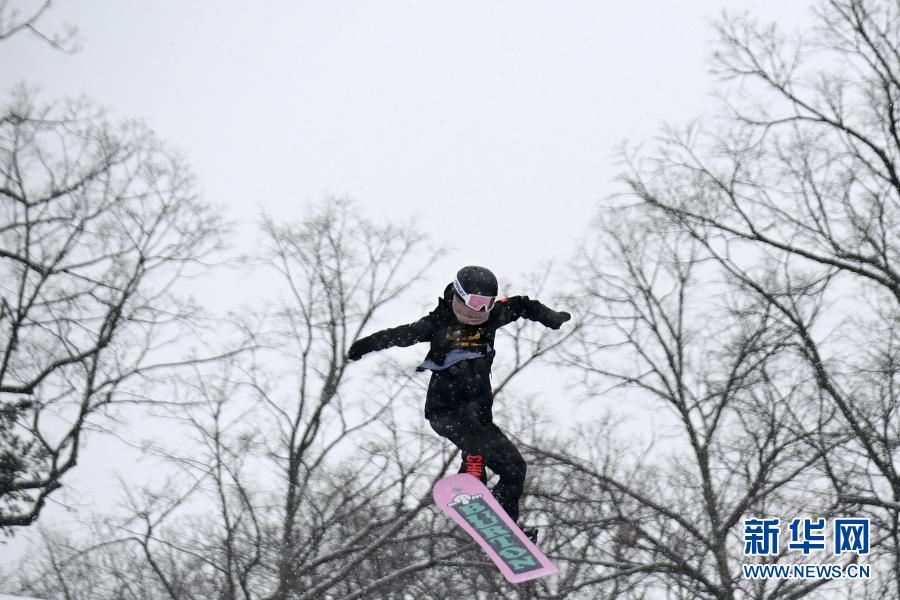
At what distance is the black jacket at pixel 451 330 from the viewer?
15.9 feet

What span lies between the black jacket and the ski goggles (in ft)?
0.76

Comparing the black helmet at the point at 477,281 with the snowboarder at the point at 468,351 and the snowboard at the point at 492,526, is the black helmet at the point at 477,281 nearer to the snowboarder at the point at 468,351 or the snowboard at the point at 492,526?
the snowboarder at the point at 468,351

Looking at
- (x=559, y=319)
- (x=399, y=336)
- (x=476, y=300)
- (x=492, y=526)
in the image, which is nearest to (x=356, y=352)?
(x=399, y=336)

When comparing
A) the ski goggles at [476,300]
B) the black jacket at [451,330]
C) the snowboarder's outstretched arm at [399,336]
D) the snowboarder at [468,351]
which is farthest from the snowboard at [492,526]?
the ski goggles at [476,300]

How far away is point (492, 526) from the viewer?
18.7ft

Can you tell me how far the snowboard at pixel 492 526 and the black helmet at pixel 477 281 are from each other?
4.66 ft

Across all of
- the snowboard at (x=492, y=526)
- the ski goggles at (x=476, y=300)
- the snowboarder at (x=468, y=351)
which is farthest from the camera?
the snowboard at (x=492, y=526)

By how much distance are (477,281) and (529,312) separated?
543 mm

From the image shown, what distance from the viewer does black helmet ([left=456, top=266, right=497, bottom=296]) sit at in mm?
4605

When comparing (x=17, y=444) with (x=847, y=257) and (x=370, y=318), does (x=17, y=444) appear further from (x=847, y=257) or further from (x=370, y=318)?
(x=847, y=257)

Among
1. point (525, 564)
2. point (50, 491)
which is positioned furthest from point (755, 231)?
point (50, 491)

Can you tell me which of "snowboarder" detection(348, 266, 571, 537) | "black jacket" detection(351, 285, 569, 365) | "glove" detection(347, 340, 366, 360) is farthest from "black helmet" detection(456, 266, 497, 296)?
"glove" detection(347, 340, 366, 360)

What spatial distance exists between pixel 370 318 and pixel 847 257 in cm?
1061

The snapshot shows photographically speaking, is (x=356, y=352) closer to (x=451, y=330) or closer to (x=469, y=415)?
(x=451, y=330)
